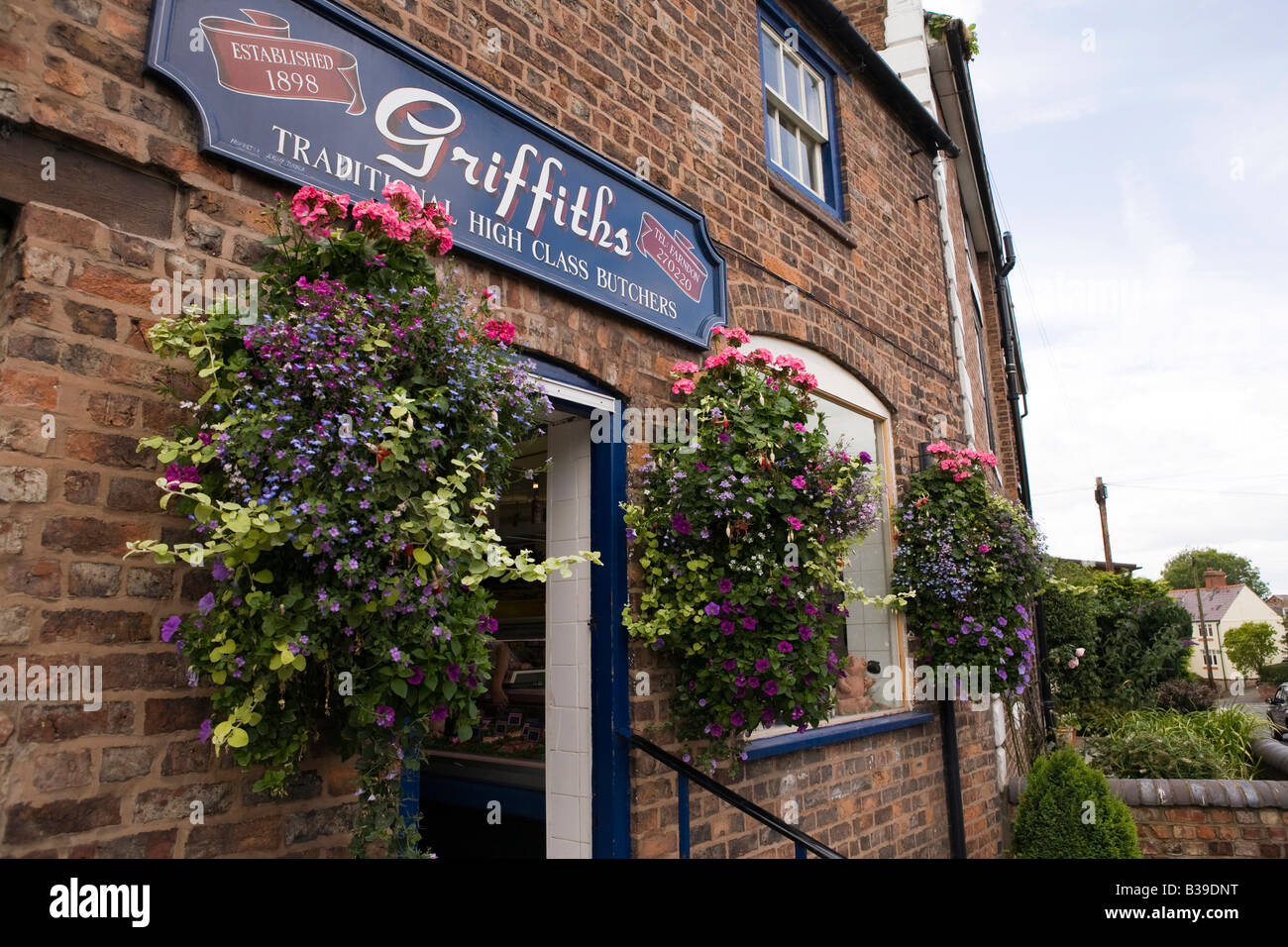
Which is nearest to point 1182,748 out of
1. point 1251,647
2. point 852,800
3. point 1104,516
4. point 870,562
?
point 870,562

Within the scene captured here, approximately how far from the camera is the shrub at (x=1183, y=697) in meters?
11.9

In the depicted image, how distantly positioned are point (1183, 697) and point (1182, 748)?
220 inches

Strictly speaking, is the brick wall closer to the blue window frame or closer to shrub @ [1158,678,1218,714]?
the blue window frame

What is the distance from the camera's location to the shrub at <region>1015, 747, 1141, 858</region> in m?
5.79

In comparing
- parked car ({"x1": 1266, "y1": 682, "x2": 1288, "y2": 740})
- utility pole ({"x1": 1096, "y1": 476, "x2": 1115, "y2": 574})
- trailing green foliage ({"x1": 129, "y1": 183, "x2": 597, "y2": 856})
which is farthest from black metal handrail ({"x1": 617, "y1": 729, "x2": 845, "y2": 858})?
utility pole ({"x1": 1096, "y1": 476, "x2": 1115, "y2": 574})

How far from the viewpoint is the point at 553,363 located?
12.4 feet

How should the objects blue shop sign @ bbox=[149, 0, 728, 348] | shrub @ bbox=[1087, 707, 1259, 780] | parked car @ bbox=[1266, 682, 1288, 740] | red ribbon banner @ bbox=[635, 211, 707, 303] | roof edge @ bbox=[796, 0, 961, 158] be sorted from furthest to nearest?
parked car @ bbox=[1266, 682, 1288, 740] < shrub @ bbox=[1087, 707, 1259, 780] < roof edge @ bbox=[796, 0, 961, 158] < red ribbon banner @ bbox=[635, 211, 707, 303] < blue shop sign @ bbox=[149, 0, 728, 348]

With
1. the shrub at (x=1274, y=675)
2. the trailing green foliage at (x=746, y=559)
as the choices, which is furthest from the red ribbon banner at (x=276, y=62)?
the shrub at (x=1274, y=675)

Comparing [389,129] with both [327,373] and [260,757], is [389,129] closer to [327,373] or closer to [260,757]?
[327,373]

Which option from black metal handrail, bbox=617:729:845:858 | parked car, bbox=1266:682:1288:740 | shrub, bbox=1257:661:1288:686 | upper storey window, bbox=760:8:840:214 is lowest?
shrub, bbox=1257:661:1288:686

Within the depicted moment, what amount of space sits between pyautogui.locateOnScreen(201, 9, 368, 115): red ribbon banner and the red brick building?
12 centimetres

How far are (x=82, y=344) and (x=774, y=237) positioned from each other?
4.18 meters

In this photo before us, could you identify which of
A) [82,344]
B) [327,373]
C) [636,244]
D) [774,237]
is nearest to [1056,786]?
[774,237]

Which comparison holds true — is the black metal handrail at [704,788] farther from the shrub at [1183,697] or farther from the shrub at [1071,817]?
the shrub at [1183,697]
